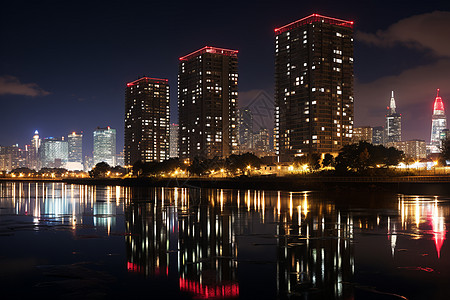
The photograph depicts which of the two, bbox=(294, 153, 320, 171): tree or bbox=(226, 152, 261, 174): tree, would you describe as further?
bbox=(226, 152, 261, 174): tree

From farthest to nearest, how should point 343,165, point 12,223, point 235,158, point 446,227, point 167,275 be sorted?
point 235,158 → point 343,165 → point 12,223 → point 446,227 → point 167,275

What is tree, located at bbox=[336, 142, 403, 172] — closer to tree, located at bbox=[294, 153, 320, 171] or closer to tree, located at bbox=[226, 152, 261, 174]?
tree, located at bbox=[294, 153, 320, 171]

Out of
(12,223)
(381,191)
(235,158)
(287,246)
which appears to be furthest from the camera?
(235,158)

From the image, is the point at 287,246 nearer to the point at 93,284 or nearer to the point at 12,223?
the point at 93,284

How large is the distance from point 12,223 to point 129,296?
27182 millimetres

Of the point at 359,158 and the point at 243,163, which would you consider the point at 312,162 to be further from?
the point at 359,158

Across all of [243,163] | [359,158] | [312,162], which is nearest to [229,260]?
[359,158]

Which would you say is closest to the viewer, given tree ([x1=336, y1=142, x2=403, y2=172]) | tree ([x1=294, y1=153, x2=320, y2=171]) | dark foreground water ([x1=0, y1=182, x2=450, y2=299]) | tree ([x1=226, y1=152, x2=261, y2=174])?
dark foreground water ([x1=0, y1=182, x2=450, y2=299])

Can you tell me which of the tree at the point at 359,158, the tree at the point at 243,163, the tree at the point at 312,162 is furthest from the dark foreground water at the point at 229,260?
the tree at the point at 243,163

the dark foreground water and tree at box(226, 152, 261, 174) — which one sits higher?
tree at box(226, 152, 261, 174)

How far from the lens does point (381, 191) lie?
286 feet

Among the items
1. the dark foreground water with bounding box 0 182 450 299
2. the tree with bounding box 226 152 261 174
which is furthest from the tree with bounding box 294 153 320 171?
the dark foreground water with bounding box 0 182 450 299

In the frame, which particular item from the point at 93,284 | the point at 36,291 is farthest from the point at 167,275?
the point at 36,291

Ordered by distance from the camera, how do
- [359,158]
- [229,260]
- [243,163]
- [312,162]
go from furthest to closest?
[243,163] < [312,162] < [359,158] < [229,260]
